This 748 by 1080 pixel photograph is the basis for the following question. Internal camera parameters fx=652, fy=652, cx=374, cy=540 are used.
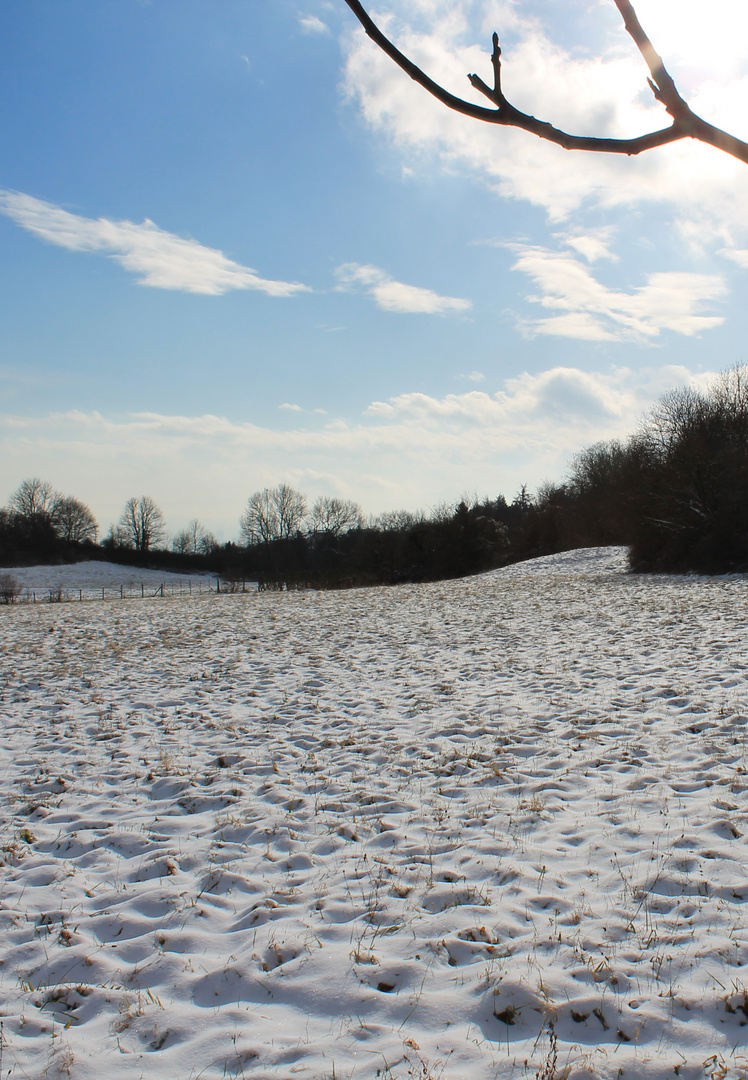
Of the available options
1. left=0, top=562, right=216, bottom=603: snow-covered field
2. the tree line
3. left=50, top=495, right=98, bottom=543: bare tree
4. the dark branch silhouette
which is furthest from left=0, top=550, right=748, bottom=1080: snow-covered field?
left=50, top=495, right=98, bottom=543: bare tree

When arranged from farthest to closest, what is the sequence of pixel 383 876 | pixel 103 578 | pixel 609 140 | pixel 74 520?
pixel 74 520, pixel 103 578, pixel 383 876, pixel 609 140

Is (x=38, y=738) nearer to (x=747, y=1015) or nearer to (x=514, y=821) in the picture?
(x=514, y=821)

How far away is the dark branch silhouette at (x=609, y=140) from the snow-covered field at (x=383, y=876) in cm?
314

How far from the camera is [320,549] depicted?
2749 inches

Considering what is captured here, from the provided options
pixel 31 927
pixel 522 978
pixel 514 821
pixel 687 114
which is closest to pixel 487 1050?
pixel 522 978

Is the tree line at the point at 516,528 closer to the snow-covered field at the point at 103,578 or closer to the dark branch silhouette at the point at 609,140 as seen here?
the snow-covered field at the point at 103,578

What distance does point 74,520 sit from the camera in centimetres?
8206

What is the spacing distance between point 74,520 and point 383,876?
284 feet

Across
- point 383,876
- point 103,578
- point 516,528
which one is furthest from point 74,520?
point 383,876

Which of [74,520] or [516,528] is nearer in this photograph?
[516,528]

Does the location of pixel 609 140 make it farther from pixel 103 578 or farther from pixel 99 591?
pixel 103 578

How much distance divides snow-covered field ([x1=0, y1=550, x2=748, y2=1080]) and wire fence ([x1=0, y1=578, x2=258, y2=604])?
91.0ft

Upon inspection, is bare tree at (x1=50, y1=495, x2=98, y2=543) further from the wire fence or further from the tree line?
the wire fence

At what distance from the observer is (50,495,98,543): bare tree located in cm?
8075
